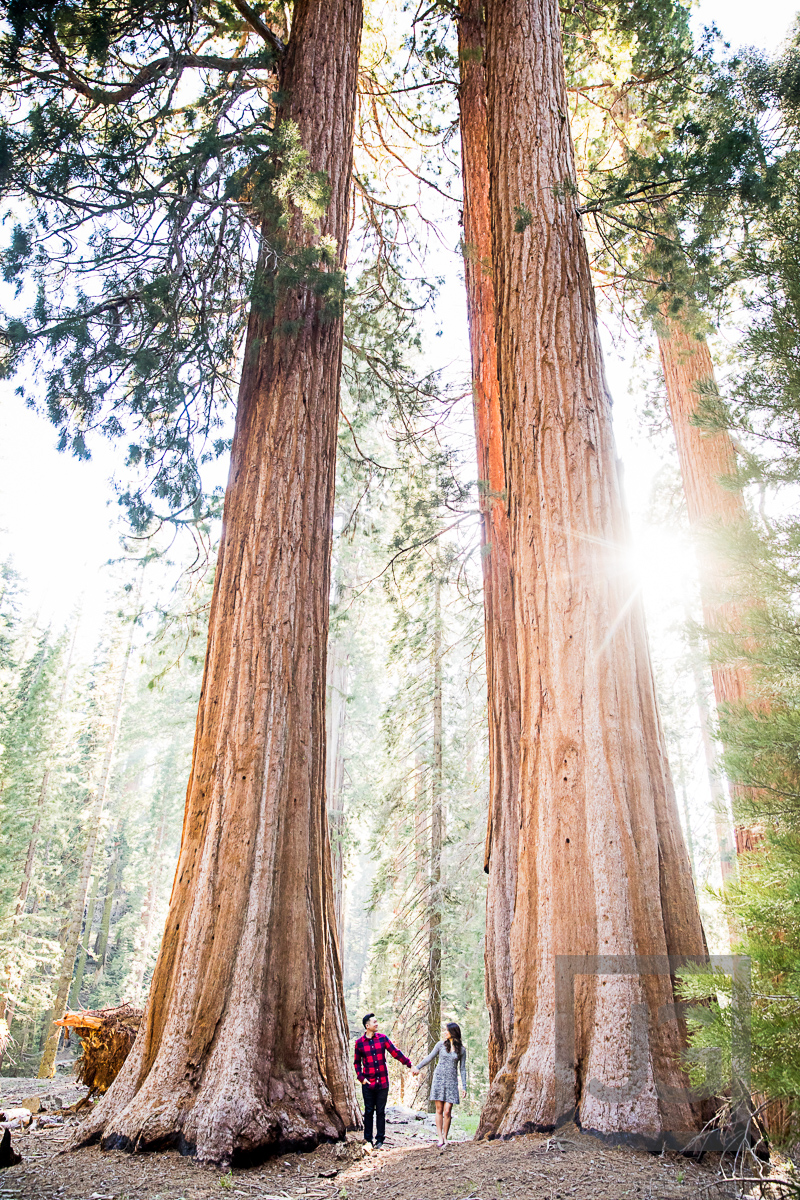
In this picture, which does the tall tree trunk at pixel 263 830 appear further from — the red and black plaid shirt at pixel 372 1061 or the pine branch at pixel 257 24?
the red and black plaid shirt at pixel 372 1061

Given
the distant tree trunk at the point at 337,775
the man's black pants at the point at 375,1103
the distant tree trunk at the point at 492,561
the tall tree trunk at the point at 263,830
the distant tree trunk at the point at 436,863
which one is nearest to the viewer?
the tall tree trunk at the point at 263,830

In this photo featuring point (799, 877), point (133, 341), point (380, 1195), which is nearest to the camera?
point (799, 877)

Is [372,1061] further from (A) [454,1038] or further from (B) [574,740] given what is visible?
(B) [574,740]

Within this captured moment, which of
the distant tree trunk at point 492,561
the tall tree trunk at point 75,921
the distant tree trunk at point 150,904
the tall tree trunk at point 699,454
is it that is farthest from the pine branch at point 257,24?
the distant tree trunk at point 150,904

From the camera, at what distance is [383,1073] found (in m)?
6.12

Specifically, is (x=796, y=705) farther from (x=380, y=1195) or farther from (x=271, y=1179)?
(x=271, y=1179)

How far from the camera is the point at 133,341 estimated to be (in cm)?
600

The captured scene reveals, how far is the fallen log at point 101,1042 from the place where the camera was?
5.98 metres

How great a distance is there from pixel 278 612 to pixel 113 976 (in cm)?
2772

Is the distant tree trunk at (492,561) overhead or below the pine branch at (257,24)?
below

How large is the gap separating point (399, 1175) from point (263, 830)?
188cm

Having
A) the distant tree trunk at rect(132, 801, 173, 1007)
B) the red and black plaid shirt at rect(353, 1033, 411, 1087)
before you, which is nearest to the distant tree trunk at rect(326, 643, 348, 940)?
the red and black plaid shirt at rect(353, 1033, 411, 1087)

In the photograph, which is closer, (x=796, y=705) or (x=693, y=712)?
(x=796, y=705)

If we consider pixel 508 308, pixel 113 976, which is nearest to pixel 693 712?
pixel 113 976
